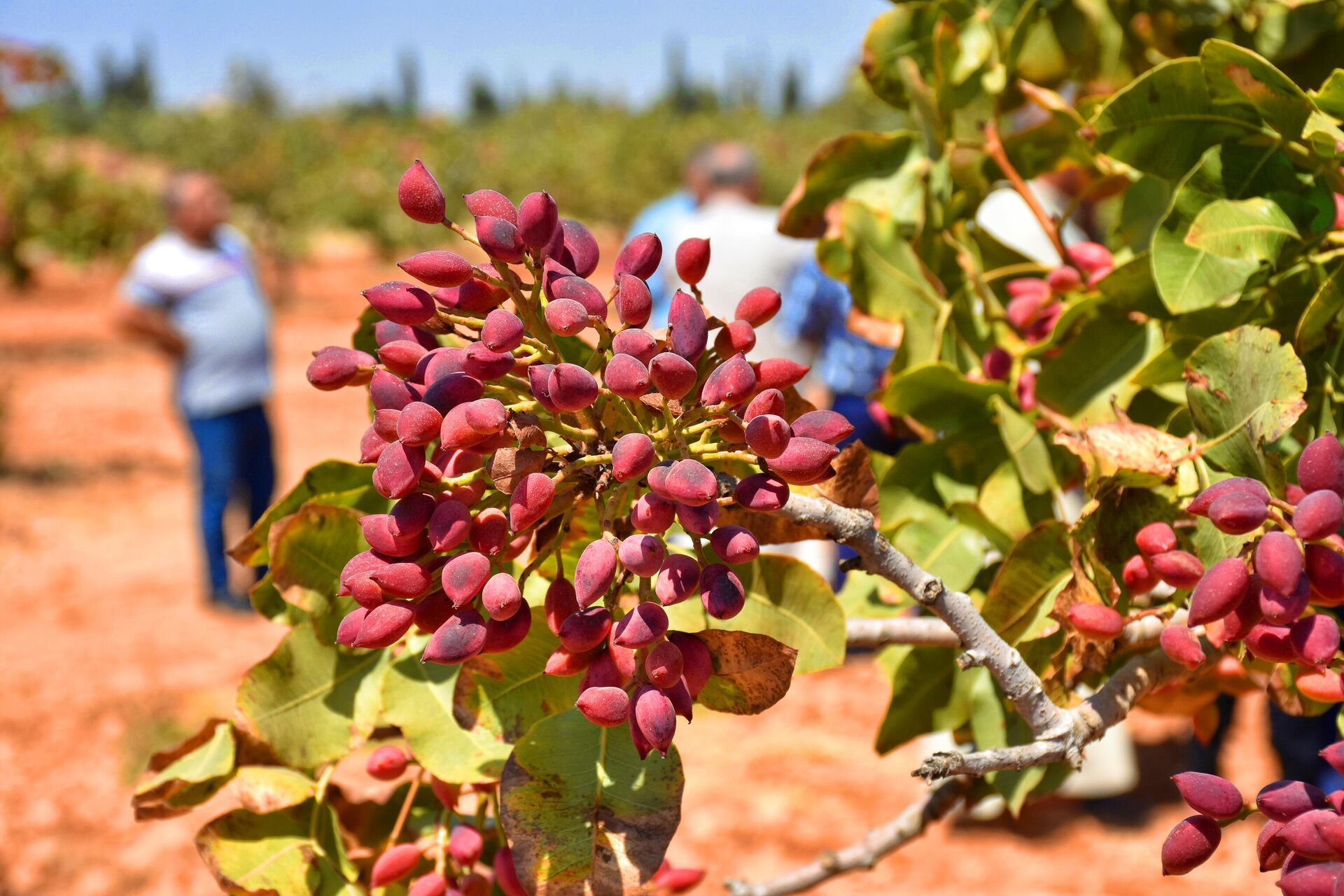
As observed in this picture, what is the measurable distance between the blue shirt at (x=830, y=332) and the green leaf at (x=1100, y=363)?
2.21 meters

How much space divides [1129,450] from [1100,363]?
0.72 feet

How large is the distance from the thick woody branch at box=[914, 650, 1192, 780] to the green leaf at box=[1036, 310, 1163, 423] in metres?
0.22

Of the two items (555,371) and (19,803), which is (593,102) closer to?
(19,803)

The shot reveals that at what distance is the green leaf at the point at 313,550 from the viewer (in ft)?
2.83

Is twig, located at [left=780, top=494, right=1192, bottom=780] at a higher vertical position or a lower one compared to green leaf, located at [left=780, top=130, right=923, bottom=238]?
lower

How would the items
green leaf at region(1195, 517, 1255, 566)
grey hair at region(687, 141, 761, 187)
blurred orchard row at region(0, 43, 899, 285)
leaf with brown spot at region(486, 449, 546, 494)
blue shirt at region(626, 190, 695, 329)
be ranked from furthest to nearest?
blurred orchard row at region(0, 43, 899, 285) < grey hair at region(687, 141, 761, 187) < blue shirt at region(626, 190, 695, 329) < green leaf at region(1195, 517, 1255, 566) < leaf with brown spot at region(486, 449, 546, 494)

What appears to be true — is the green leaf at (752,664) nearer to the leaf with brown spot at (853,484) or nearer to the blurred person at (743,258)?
the leaf with brown spot at (853,484)

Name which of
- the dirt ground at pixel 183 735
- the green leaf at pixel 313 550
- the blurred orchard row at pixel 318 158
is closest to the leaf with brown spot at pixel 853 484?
the green leaf at pixel 313 550

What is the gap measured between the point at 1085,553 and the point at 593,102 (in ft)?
148

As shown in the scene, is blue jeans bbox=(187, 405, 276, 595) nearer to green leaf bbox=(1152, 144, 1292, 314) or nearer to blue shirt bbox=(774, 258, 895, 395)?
blue shirt bbox=(774, 258, 895, 395)

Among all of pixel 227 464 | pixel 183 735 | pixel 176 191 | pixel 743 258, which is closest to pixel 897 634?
pixel 743 258

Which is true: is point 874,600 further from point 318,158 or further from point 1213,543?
point 318,158

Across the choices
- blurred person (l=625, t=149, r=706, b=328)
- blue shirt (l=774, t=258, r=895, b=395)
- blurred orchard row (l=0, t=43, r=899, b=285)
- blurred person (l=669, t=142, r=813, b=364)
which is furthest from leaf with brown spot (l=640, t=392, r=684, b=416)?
blurred orchard row (l=0, t=43, r=899, b=285)

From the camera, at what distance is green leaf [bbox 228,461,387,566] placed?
2.95ft
